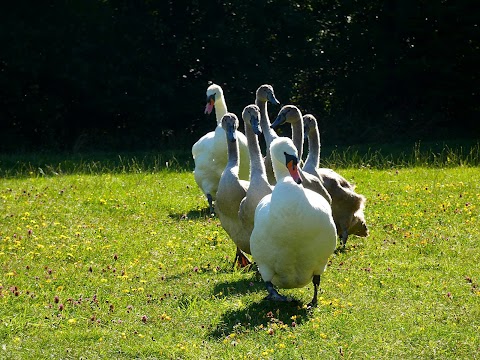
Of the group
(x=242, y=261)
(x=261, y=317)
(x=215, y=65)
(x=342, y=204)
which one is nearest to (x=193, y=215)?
(x=342, y=204)

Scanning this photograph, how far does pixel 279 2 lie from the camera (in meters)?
18.9

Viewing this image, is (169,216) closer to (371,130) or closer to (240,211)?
(240,211)

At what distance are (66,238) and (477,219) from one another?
4.53 metres

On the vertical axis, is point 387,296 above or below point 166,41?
below

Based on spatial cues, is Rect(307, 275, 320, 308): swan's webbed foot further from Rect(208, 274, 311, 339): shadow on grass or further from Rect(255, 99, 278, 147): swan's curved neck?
Rect(255, 99, 278, 147): swan's curved neck

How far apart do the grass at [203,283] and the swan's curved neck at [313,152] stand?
0.96m

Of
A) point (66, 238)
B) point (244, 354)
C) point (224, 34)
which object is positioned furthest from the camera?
point (224, 34)

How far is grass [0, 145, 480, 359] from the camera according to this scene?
6383 millimetres

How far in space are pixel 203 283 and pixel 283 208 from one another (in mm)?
1538

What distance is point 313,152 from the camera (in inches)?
384

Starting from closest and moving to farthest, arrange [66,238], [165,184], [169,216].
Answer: [66,238]
[169,216]
[165,184]

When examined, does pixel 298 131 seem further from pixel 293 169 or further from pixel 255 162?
pixel 293 169

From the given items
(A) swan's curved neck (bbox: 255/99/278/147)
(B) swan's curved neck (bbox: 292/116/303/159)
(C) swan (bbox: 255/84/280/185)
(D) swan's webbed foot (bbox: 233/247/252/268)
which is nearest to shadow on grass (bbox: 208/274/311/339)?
(D) swan's webbed foot (bbox: 233/247/252/268)

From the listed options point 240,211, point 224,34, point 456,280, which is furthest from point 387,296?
point 224,34
